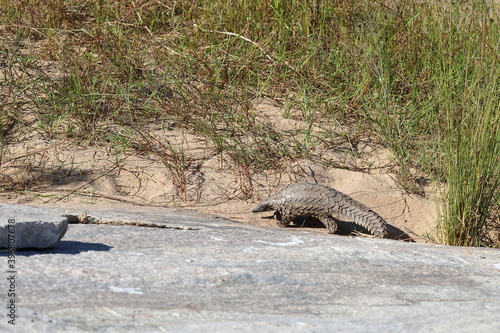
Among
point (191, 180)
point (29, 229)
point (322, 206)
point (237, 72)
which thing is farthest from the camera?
point (237, 72)

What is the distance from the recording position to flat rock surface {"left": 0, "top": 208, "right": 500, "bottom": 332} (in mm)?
1467

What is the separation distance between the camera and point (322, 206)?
Result: 3.30m

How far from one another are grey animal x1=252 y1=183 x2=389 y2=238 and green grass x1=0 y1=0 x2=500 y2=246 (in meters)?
0.40

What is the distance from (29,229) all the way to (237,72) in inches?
116

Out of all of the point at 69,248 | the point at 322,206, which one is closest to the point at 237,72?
the point at 322,206

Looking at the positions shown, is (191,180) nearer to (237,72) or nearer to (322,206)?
(322,206)

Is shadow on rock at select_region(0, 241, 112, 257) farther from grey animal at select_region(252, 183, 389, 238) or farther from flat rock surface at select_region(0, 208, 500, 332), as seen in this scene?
grey animal at select_region(252, 183, 389, 238)

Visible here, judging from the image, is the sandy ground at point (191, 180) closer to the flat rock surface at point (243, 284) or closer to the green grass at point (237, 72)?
the green grass at point (237, 72)

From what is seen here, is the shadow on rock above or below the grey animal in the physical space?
below

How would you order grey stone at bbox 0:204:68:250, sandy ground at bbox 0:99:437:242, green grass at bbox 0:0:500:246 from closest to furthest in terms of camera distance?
grey stone at bbox 0:204:68:250, sandy ground at bbox 0:99:437:242, green grass at bbox 0:0:500:246

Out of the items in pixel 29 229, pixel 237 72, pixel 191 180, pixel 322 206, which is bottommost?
pixel 29 229

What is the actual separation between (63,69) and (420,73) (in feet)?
9.05

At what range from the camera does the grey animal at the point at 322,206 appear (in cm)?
325

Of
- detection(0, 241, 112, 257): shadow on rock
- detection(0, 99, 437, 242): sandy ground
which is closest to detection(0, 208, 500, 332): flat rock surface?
detection(0, 241, 112, 257): shadow on rock
